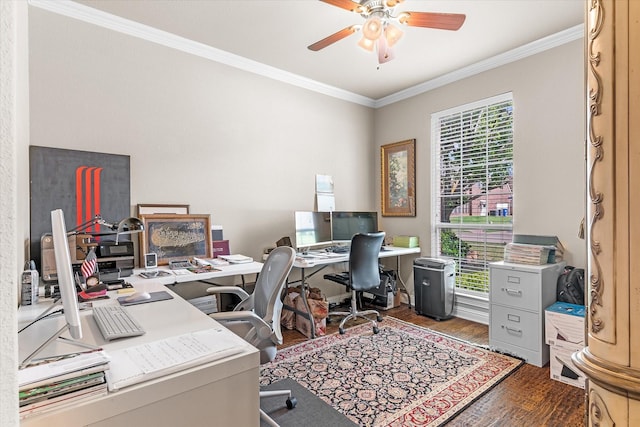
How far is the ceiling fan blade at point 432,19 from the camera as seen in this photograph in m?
2.00

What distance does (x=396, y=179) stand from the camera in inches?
170

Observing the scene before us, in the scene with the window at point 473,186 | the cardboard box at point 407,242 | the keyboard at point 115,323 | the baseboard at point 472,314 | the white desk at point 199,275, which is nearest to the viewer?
the keyboard at point 115,323

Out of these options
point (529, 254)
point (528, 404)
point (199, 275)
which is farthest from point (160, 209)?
point (529, 254)

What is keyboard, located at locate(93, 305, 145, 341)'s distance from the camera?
1195mm

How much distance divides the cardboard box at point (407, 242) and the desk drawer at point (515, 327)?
4.16ft

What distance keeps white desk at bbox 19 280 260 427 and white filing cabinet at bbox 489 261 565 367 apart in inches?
95.3

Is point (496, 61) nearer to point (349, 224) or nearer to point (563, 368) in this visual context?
point (349, 224)

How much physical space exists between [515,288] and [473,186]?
1.26 m

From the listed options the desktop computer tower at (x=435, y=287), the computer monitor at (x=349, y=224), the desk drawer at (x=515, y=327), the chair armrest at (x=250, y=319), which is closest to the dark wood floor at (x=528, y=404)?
the desk drawer at (x=515, y=327)

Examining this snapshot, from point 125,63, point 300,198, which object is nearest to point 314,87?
point 300,198

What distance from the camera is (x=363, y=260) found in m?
3.14

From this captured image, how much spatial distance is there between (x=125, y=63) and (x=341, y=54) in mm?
1901

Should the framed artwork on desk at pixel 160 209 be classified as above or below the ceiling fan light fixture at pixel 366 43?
below

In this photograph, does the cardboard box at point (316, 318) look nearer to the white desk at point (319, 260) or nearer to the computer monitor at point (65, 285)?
the white desk at point (319, 260)
